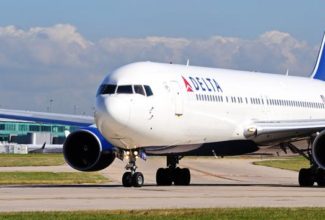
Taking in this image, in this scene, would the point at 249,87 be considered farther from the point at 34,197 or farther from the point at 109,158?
the point at 34,197

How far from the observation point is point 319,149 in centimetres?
3638

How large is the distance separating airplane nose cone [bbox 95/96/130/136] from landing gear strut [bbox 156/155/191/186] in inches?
242

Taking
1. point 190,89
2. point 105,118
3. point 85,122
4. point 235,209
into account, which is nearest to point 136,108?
point 105,118

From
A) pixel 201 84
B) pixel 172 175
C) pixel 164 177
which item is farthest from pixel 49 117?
pixel 201 84

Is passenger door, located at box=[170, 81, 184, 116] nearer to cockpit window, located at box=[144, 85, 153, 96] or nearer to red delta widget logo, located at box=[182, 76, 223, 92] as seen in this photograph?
red delta widget logo, located at box=[182, 76, 223, 92]

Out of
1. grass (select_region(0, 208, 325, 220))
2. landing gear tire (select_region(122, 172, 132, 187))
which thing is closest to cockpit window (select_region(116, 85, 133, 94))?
landing gear tire (select_region(122, 172, 132, 187))

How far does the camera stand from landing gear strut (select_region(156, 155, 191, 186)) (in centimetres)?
3862

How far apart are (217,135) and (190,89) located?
236 cm

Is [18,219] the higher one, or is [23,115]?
[23,115]

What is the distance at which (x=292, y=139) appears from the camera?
39031 mm

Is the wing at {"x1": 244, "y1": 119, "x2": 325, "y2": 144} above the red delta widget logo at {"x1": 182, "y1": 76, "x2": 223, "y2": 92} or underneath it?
underneath

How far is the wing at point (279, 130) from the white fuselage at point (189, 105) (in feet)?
1.46

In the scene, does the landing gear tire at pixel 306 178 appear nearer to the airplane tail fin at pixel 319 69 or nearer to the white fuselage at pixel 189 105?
the white fuselage at pixel 189 105

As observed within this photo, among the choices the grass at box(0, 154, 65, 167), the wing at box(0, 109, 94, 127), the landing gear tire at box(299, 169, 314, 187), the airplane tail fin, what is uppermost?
the airplane tail fin
